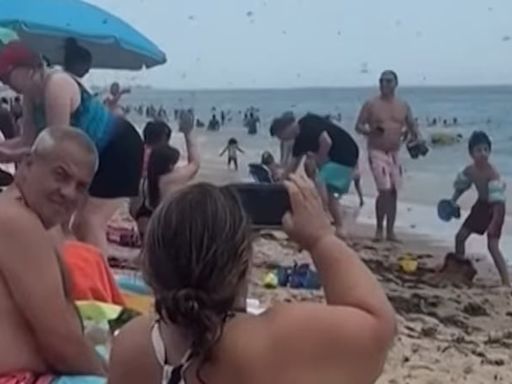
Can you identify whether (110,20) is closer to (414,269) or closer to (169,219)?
(414,269)

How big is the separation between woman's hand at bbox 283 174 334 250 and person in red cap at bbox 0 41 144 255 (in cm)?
283

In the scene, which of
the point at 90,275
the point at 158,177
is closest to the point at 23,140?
the point at 158,177

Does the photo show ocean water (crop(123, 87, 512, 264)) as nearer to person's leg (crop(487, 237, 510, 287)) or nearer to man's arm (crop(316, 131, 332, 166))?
person's leg (crop(487, 237, 510, 287))

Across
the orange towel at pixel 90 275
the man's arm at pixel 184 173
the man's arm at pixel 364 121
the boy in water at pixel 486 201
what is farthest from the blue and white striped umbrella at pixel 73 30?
the orange towel at pixel 90 275

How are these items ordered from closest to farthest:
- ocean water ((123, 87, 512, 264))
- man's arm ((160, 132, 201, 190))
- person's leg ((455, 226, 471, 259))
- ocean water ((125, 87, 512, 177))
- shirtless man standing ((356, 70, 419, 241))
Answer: man's arm ((160, 132, 201, 190))
person's leg ((455, 226, 471, 259))
shirtless man standing ((356, 70, 419, 241))
ocean water ((123, 87, 512, 264))
ocean water ((125, 87, 512, 177))

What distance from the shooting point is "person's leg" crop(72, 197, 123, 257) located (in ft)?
15.2

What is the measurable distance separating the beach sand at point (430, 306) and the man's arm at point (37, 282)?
582mm

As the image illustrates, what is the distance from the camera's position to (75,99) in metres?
4.66

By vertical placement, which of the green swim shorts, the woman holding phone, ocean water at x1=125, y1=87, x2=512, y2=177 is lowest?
ocean water at x1=125, y1=87, x2=512, y2=177

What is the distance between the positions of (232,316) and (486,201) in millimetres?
6079

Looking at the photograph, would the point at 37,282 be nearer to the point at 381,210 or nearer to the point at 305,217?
the point at 305,217

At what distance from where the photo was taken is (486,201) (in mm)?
7566

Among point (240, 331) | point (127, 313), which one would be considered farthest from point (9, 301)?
point (240, 331)

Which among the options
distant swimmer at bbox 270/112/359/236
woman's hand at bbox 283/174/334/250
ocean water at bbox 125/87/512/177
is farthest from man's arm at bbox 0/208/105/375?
ocean water at bbox 125/87/512/177
